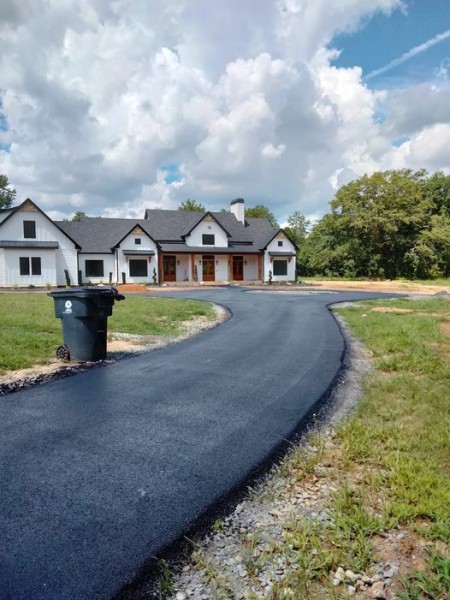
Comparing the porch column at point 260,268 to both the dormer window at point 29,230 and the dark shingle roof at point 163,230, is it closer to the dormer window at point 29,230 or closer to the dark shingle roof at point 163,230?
the dark shingle roof at point 163,230

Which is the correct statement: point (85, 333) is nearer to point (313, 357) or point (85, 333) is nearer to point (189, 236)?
point (313, 357)

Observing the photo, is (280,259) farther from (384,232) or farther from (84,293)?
(84,293)

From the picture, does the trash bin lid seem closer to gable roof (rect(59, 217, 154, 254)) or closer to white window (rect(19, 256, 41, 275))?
white window (rect(19, 256, 41, 275))

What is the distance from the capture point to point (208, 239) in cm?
3947

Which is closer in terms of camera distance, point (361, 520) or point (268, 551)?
point (268, 551)

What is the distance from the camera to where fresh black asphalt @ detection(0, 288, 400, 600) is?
8.43ft

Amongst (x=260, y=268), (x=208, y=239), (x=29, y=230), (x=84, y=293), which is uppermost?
(x=29, y=230)

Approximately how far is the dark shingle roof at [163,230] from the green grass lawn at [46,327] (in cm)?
2220

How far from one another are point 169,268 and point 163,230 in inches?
154

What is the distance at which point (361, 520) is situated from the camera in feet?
9.77

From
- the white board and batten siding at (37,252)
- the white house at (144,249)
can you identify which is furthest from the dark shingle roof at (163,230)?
the white board and batten siding at (37,252)

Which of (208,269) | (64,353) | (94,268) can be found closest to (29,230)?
(94,268)

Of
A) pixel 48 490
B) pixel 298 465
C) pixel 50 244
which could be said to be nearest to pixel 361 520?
pixel 298 465

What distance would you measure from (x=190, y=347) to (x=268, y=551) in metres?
6.69
